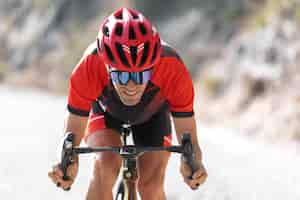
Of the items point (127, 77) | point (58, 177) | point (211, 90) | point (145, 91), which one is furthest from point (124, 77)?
point (211, 90)

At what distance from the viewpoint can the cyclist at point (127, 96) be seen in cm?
417

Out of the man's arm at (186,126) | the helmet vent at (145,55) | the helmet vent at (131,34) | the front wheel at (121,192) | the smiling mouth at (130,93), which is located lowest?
the front wheel at (121,192)

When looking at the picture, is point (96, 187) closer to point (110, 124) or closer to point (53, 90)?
point (110, 124)

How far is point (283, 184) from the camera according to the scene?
8.37 m

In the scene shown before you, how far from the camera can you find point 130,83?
166 inches

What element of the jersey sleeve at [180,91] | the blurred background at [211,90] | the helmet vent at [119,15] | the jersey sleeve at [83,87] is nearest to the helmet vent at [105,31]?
the helmet vent at [119,15]

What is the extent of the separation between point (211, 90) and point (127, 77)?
11.0 meters

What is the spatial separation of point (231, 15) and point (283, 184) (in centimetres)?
948

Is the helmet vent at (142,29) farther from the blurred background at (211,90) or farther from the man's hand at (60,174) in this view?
the blurred background at (211,90)

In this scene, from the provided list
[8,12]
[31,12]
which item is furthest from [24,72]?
[8,12]

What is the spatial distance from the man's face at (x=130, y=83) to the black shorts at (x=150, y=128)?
1.61ft

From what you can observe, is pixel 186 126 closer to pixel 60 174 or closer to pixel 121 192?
pixel 121 192

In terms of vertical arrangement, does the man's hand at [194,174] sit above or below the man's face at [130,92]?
A: below

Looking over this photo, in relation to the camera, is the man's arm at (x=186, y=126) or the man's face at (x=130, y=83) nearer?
the man's face at (x=130, y=83)
